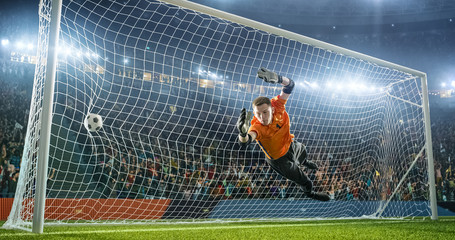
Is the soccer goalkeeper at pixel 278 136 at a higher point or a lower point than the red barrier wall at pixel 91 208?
higher

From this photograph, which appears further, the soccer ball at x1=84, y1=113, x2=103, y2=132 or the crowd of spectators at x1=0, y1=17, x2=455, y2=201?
the crowd of spectators at x1=0, y1=17, x2=455, y2=201

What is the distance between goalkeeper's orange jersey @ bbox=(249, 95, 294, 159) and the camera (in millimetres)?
5227

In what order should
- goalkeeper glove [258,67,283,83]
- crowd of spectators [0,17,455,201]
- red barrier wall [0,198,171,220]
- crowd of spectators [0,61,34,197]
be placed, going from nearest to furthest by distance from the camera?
goalkeeper glove [258,67,283,83] → red barrier wall [0,198,171,220] → crowd of spectators [0,61,34,197] → crowd of spectators [0,17,455,201]

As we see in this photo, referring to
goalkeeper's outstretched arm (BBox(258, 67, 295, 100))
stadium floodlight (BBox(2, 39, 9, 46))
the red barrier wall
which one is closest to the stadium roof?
stadium floodlight (BBox(2, 39, 9, 46))

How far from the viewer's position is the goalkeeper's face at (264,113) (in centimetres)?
506

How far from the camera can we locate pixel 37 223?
394 centimetres

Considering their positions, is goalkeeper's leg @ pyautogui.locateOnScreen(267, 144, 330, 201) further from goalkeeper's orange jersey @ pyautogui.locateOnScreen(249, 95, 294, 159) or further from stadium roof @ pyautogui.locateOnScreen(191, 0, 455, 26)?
stadium roof @ pyautogui.locateOnScreen(191, 0, 455, 26)

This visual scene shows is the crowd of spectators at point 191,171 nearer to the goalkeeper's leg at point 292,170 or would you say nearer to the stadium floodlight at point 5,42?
the stadium floodlight at point 5,42

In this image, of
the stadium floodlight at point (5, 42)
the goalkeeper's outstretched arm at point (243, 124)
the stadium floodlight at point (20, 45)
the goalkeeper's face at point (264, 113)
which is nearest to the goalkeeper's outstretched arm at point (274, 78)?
the goalkeeper's face at point (264, 113)

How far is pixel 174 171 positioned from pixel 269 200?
2691 mm

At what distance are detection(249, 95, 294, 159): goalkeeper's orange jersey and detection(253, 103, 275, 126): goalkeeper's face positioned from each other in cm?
8

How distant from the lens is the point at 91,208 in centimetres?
775

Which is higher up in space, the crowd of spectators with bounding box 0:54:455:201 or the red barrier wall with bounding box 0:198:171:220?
the crowd of spectators with bounding box 0:54:455:201

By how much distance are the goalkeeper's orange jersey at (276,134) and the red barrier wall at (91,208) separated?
10.3 ft
